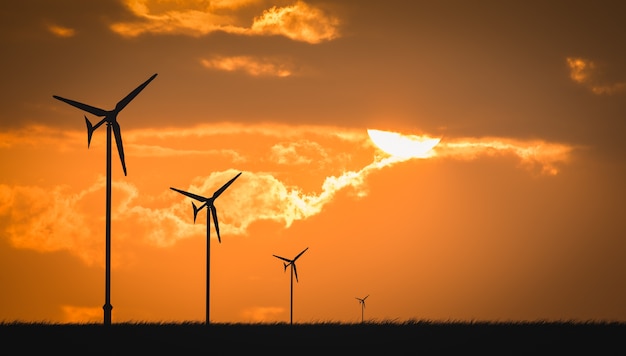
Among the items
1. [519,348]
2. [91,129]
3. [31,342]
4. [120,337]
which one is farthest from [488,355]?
[91,129]

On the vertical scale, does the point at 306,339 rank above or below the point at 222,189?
below

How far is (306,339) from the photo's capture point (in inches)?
2234

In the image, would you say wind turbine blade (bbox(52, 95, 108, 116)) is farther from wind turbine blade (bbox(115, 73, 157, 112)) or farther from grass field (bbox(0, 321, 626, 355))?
grass field (bbox(0, 321, 626, 355))

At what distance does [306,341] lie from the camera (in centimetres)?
5581

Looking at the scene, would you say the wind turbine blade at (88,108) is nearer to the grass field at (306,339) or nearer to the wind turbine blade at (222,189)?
the grass field at (306,339)

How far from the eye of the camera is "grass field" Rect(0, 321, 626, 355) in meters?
50.2

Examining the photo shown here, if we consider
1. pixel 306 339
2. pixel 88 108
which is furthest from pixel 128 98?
pixel 306 339

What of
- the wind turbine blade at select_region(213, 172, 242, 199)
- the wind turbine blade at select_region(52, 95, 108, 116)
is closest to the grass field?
the wind turbine blade at select_region(52, 95, 108, 116)

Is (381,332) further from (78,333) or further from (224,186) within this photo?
(224,186)

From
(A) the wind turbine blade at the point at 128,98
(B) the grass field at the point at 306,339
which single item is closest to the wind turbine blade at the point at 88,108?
(A) the wind turbine blade at the point at 128,98

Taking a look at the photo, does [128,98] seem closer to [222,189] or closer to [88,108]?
[88,108]

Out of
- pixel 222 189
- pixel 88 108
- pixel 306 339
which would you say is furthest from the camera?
pixel 222 189

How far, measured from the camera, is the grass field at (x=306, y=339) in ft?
165

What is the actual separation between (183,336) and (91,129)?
1600 centimetres
